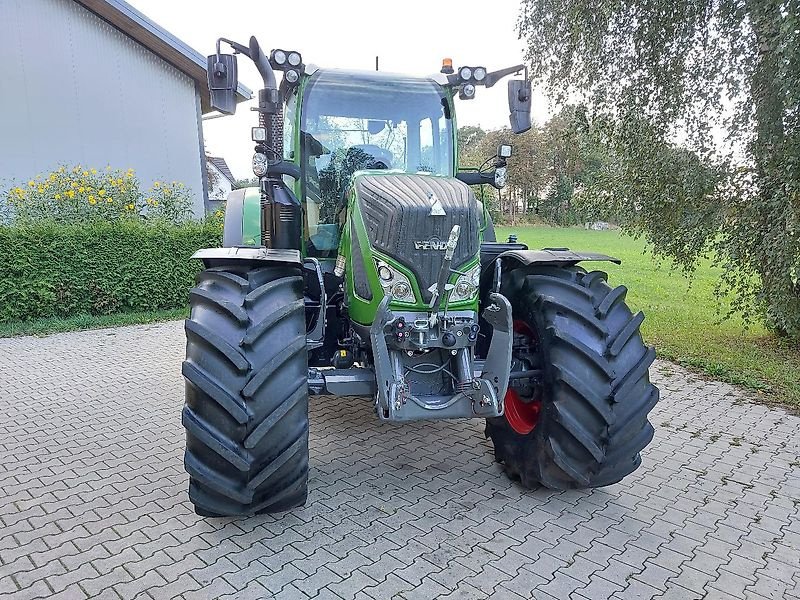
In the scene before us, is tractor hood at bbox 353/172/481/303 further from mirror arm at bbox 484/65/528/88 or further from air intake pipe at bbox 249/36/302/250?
mirror arm at bbox 484/65/528/88

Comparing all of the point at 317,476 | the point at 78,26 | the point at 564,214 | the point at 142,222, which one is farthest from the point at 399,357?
the point at 564,214

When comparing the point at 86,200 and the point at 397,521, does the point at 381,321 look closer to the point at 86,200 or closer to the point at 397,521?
the point at 397,521

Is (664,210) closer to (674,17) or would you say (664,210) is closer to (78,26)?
(674,17)

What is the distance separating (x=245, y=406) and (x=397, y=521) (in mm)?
1106

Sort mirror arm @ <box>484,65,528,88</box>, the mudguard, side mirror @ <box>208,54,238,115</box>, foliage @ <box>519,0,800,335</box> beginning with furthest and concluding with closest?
1. foliage @ <box>519,0,800,335</box>
2. mirror arm @ <box>484,65,528,88</box>
3. the mudguard
4. side mirror @ <box>208,54,238,115</box>

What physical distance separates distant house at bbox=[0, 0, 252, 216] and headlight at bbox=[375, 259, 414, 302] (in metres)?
8.05

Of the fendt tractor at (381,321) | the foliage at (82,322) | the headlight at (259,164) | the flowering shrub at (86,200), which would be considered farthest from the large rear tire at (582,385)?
the flowering shrub at (86,200)

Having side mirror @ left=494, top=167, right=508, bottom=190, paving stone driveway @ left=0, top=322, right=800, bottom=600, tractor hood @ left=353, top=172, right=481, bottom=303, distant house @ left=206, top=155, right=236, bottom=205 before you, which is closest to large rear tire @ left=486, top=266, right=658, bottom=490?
paving stone driveway @ left=0, top=322, right=800, bottom=600

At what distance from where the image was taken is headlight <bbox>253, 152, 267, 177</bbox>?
384 centimetres

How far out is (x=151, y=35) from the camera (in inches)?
443

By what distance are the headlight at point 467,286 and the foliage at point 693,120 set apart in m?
3.92

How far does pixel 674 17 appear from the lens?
645 cm

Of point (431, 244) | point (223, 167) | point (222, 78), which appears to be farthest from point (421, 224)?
point (223, 167)

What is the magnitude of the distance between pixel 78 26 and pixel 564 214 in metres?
30.6
